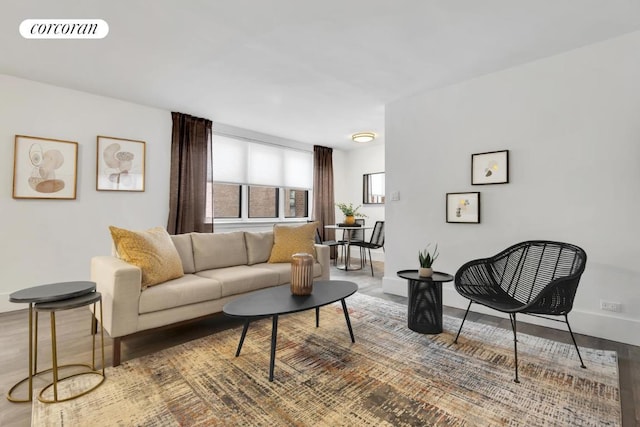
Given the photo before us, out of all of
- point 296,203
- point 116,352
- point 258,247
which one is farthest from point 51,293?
point 296,203

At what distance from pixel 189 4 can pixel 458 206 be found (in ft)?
10.2

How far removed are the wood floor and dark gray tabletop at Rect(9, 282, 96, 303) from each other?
0.58m

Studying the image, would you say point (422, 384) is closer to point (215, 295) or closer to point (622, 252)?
point (215, 295)

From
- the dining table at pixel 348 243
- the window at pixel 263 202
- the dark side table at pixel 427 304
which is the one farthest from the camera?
the window at pixel 263 202

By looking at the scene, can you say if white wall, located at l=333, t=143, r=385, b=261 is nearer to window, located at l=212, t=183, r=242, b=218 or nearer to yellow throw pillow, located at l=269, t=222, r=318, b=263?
window, located at l=212, t=183, r=242, b=218

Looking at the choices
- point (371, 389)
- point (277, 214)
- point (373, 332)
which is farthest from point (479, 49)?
point (277, 214)

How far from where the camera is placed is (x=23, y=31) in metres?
2.47

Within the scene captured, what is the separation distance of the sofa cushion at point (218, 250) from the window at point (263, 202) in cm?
217

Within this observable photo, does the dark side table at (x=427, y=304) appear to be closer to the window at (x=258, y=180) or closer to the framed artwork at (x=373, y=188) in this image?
the window at (x=258, y=180)

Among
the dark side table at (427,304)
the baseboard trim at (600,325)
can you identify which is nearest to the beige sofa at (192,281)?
the dark side table at (427,304)

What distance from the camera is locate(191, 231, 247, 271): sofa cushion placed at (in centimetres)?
317

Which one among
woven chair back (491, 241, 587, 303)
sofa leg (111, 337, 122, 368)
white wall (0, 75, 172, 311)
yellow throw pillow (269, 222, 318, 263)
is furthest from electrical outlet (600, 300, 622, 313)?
white wall (0, 75, 172, 311)

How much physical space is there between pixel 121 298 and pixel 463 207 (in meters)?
3.29

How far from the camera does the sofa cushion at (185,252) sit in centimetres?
304
